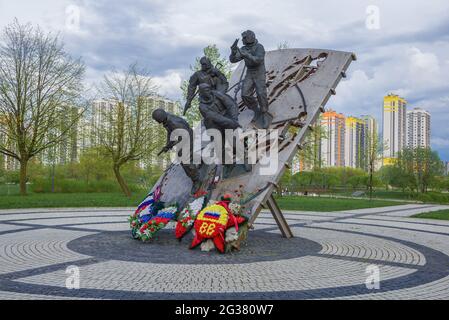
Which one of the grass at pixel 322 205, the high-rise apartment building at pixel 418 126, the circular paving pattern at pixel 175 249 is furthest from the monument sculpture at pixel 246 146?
the high-rise apartment building at pixel 418 126

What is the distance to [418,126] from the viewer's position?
72562 millimetres

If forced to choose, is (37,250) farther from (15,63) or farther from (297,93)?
(15,63)

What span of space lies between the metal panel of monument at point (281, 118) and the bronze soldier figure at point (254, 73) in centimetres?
36

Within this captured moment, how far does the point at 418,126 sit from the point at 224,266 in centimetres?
7251

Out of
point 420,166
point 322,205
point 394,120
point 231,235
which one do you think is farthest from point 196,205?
point 394,120

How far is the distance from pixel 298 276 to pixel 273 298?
1352 millimetres

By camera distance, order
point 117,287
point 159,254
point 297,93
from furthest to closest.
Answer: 1. point 297,93
2. point 159,254
3. point 117,287

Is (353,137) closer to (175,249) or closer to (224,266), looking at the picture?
(175,249)

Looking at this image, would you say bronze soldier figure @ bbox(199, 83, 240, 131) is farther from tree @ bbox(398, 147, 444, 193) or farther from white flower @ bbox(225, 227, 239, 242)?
tree @ bbox(398, 147, 444, 193)

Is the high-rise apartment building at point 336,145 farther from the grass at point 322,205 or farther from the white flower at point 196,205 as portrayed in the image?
the white flower at point 196,205

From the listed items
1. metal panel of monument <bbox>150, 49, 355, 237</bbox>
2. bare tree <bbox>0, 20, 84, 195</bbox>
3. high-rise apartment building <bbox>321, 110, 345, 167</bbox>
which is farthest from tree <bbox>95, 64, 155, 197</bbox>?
high-rise apartment building <bbox>321, 110, 345, 167</bbox>

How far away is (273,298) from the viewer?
228 inches

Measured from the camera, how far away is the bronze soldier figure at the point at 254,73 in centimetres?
1044

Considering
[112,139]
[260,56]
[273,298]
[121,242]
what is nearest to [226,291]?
[273,298]
